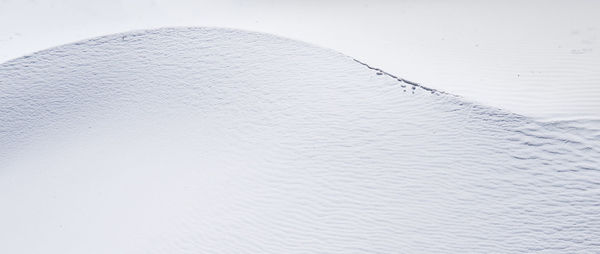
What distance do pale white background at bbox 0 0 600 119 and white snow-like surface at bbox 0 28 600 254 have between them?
0.43 metres

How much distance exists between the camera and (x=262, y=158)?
523 centimetres

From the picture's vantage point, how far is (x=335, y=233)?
444 centimetres

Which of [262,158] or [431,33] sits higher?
[431,33]

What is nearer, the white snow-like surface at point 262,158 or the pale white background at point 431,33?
the white snow-like surface at point 262,158

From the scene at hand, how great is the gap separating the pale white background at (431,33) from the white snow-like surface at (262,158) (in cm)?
43

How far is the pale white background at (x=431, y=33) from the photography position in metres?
5.17

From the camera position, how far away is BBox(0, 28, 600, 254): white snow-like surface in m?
4.35

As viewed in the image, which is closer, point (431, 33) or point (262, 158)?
point (262, 158)

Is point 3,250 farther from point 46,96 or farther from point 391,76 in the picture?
point 391,76

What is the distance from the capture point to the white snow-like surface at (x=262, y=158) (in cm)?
435

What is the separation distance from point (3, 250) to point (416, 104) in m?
Result: 4.40

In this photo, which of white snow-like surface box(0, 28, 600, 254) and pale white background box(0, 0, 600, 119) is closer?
white snow-like surface box(0, 28, 600, 254)

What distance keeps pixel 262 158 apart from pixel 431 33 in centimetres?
305

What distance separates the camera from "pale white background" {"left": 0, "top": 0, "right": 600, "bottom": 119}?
5168 mm
